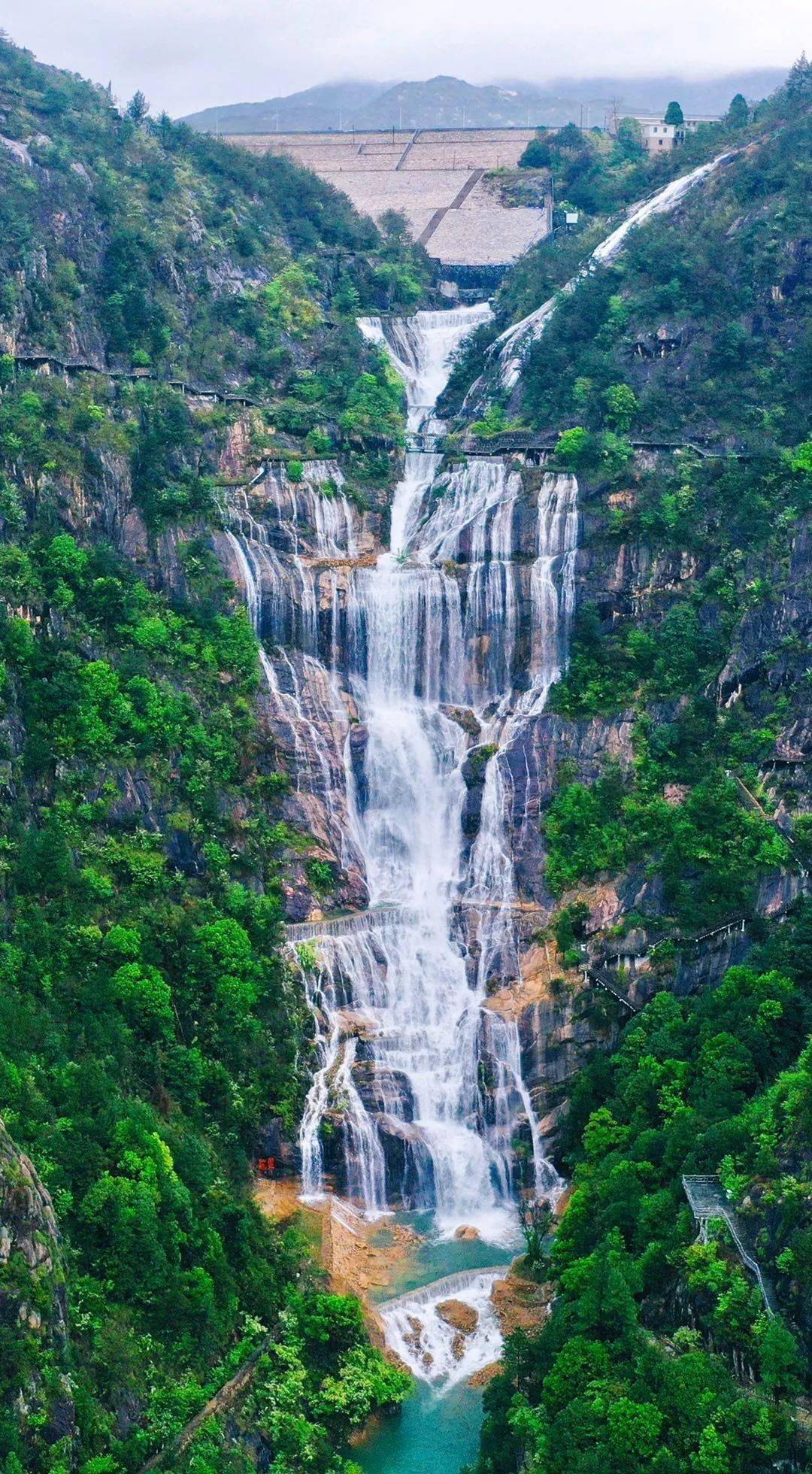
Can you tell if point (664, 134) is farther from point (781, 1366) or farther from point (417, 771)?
point (781, 1366)

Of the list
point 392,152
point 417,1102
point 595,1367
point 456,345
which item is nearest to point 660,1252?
point 595,1367

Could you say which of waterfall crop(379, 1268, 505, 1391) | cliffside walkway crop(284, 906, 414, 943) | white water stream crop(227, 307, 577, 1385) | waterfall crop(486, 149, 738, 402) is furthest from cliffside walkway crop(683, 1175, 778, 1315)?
waterfall crop(486, 149, 738, 402)

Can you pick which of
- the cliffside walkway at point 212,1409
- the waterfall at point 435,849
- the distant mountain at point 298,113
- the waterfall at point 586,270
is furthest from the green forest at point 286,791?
the distant mountain at point 298,113

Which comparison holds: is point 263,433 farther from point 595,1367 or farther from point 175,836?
point 595,1367

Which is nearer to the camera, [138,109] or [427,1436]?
[427,1436]

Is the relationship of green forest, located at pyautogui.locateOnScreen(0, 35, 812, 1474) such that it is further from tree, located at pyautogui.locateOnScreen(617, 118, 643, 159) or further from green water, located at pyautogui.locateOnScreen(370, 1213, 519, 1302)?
tree, located at pyautogui.locateOnScreen(617, 118, 643, 159)

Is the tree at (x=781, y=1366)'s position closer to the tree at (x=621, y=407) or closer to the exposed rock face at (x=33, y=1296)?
the exposed rock face at (x=33, y=1296)

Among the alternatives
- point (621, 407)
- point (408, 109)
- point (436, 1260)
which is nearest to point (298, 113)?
point (408, 109)
